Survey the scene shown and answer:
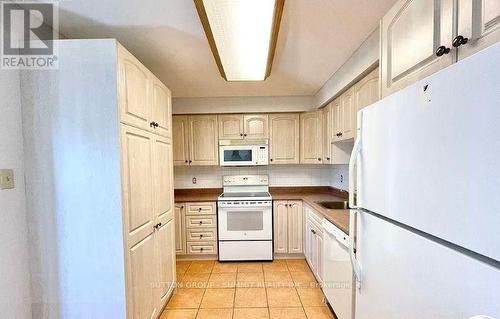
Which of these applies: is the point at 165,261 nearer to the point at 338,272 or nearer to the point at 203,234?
the point at 203,234

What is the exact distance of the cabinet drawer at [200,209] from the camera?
3.17m

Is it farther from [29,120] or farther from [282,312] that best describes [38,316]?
[282,312]

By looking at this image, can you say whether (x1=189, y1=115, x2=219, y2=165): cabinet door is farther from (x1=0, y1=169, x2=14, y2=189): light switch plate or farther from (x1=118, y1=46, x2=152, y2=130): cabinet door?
(x1=0, y1=169, x2=14, y2=189): light switch plate

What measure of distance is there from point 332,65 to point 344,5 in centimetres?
89

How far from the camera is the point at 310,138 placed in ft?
11.2

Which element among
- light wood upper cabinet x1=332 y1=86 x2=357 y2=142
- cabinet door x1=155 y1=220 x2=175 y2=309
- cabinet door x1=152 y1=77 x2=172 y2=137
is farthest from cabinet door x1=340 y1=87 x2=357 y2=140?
cabinet door x1=155 y1=220 x2=175 y2=309

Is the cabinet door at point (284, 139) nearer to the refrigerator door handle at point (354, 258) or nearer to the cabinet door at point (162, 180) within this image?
the cabinet door at point (162, 180)

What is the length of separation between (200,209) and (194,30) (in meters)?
2.26

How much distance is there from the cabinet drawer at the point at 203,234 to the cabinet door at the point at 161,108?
152 centimetres

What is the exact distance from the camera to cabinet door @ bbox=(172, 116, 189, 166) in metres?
3.40

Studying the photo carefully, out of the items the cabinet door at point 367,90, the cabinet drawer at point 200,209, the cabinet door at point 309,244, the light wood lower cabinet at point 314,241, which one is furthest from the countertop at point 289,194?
the cabinet door at point 367,90

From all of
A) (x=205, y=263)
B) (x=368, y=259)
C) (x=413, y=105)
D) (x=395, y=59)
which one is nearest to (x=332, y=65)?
(x=395, y=59)

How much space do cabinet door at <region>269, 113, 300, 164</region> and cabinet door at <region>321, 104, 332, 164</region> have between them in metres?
0.40

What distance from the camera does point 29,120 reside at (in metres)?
1.37
